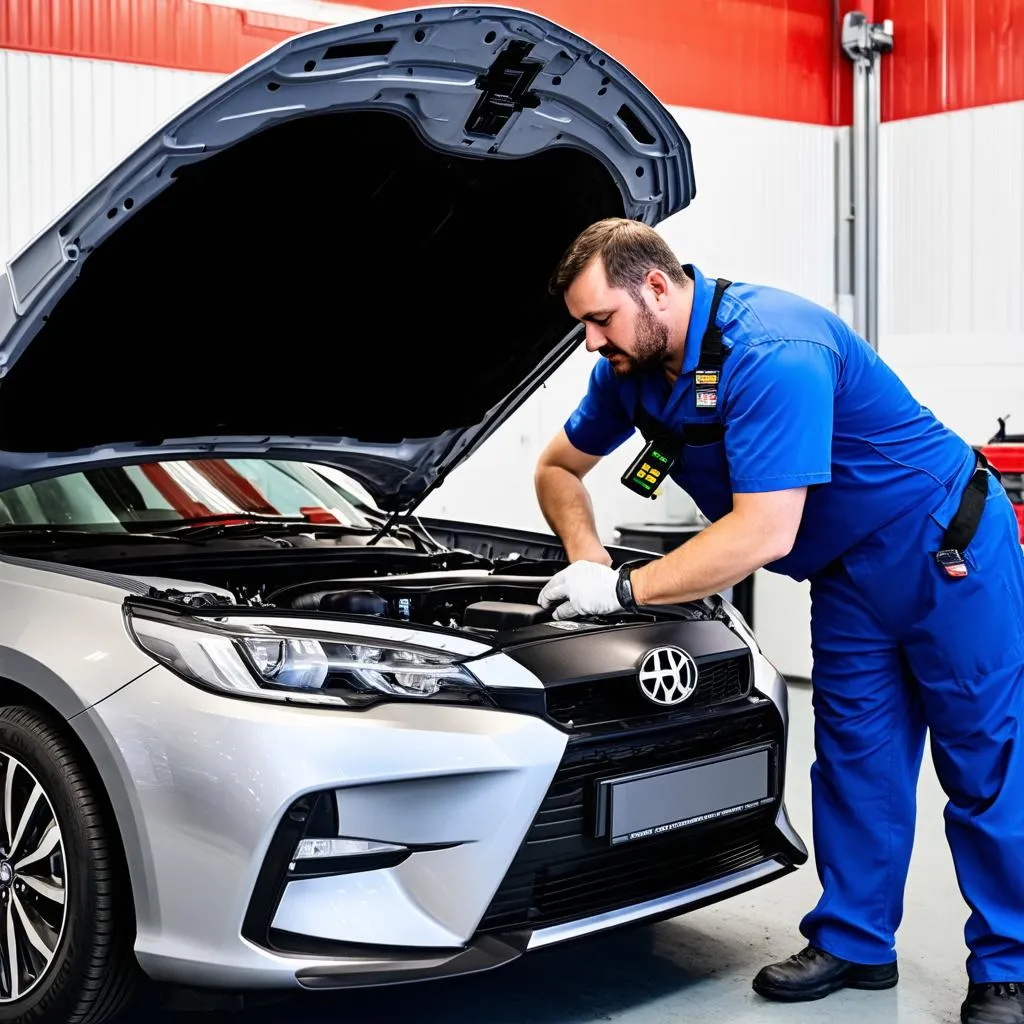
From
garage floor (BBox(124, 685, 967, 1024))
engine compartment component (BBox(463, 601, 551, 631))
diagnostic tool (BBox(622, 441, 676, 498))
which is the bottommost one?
garage floor (BBox(124, 685, 967, 1024))

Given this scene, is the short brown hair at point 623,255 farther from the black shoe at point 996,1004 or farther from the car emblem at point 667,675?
the black shoe at point 996,1004

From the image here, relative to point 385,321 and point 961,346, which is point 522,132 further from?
point 961,346

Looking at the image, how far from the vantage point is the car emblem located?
89.7 inches

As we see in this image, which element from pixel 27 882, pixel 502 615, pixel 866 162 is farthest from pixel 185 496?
pixel 866 162

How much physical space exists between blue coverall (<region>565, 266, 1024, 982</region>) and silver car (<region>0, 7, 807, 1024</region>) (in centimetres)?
20

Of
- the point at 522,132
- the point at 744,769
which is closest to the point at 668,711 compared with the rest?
the point at 744,769

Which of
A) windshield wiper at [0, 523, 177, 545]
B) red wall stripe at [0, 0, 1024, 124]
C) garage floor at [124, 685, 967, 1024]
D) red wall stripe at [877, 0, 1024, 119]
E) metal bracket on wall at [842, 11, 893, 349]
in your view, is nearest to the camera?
garage floor at [124, 685, 967, 1024]

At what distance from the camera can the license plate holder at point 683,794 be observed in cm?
217

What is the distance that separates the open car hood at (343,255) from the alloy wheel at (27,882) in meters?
0.70

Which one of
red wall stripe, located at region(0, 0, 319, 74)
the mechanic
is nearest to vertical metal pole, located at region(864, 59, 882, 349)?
red wall stripe, located at region(0, 0, 319, 74)

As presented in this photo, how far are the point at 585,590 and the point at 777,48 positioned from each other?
5.62 metres

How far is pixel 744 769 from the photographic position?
7.95 ft

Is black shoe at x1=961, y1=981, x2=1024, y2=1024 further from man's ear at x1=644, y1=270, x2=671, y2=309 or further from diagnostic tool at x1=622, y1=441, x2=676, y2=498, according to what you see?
man's ear at x1=644, y1=270, x2=671, y2=309

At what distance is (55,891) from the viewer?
217 cm
